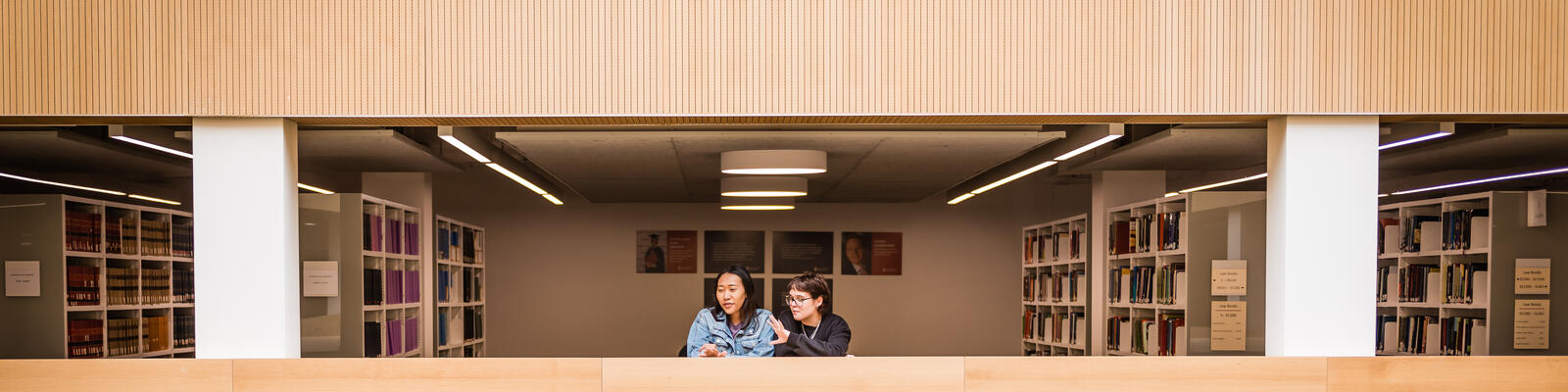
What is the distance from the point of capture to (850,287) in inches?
409

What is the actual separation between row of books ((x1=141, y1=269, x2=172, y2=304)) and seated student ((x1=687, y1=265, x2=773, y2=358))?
362cm

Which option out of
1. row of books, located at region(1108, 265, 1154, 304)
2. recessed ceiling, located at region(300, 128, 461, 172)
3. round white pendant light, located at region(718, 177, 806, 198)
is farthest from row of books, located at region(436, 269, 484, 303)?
row of books, located at region(1108, 265, 1154, 304)

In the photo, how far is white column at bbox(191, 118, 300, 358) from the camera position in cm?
328

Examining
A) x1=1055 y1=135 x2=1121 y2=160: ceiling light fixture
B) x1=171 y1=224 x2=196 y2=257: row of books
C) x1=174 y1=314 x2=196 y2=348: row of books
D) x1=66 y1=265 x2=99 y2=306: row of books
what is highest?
x1=1055 y1=135 x2=1121 y2=160: ceiling light fixture

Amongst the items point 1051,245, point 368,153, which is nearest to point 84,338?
point 368,153

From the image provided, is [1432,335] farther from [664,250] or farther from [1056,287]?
[664,250]

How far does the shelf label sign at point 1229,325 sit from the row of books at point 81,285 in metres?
5.88

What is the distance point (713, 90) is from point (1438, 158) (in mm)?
5130

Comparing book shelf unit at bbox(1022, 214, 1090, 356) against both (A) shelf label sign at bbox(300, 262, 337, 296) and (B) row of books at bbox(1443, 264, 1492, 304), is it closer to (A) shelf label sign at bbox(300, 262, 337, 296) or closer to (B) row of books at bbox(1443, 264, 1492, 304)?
(B) row of books at bbox(1443, 264, 1492, 304)

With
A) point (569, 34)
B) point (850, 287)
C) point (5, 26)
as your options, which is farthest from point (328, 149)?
point (850, 287)

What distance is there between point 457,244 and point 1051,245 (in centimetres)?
458

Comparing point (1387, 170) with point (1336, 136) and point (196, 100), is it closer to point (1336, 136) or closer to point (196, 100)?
point (1336, 136)

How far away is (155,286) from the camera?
5.80 m

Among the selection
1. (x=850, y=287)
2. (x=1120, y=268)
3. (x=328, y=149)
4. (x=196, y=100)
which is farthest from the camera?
(x=850, y=287)
